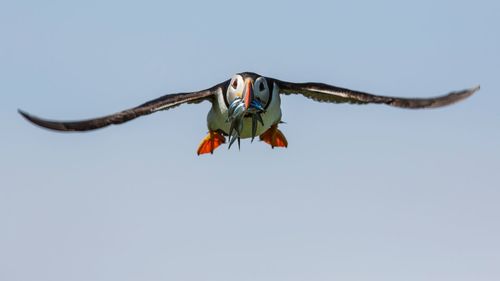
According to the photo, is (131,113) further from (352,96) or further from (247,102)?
(352,96)

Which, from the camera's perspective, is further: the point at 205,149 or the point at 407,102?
the point at 205,149

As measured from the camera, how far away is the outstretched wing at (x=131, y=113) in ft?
226

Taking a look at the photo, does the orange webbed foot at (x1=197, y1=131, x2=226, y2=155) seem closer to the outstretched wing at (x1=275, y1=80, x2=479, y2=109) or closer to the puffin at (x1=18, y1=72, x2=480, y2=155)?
the puffin at (x1=18, y1=72, x2=480, y2=155)

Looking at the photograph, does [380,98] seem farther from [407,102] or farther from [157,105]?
[157,105]

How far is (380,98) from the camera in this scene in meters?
71.2

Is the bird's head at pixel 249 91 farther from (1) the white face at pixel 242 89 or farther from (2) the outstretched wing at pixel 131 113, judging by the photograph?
(2) the outstretched wing at pixel 131 113

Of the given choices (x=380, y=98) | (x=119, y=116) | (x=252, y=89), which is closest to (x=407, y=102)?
(x=380, y=98)

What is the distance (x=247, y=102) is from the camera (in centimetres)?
7044

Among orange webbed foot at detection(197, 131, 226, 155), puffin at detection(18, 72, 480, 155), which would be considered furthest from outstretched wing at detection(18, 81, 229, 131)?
orange webbed foot at detection(197, 131, 226, 155)

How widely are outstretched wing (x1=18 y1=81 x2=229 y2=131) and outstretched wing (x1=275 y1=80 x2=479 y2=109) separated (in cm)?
275

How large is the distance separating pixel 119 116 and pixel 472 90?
12663 millimetres

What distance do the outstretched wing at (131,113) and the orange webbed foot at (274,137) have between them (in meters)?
3.26

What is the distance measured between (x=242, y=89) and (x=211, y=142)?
487 centimetres

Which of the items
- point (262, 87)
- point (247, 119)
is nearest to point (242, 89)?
point (262, 87)
